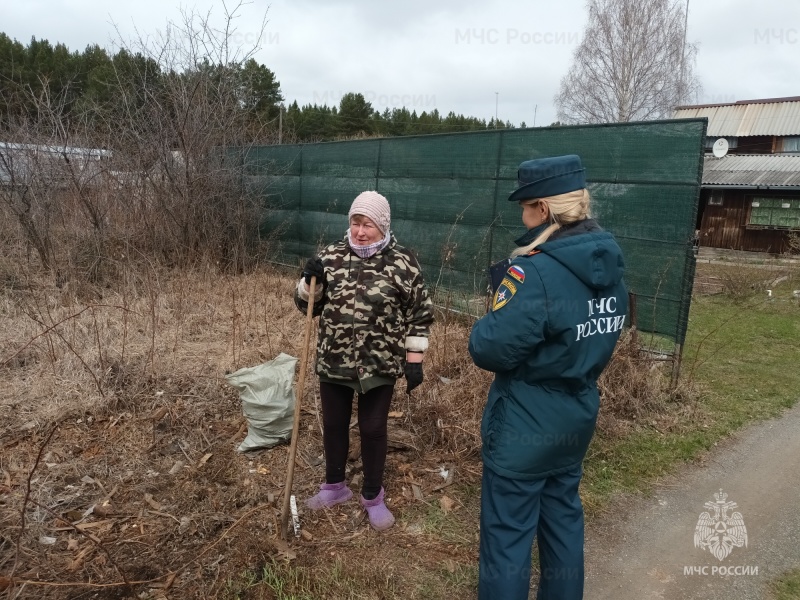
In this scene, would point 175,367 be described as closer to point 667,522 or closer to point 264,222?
point 667,522

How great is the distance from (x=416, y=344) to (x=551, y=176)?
3.73 feet

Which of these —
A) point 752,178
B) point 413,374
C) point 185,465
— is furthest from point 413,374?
point 752,178

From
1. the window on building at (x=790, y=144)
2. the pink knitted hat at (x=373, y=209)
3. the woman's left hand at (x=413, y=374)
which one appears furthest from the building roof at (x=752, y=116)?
the woman's left hand at (x=413, y=374)

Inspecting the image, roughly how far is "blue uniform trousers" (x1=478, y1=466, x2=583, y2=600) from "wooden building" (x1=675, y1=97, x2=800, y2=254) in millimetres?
15916

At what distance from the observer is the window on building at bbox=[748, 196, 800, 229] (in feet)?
A: 57.8

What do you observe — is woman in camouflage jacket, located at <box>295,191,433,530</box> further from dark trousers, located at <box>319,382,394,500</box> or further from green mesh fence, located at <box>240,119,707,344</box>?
green mesh fence, located at <box>240,119,707,344</box>

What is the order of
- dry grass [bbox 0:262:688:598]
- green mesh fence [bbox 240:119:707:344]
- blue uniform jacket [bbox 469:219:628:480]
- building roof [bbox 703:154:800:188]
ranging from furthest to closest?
building roof [bbox 703:154:800:188] → green mesh fence [bbox 240:119:707:344] → dry grass [bbox 0:262:688:598] → blue uniform jacket [bbox 469:219:628:480]

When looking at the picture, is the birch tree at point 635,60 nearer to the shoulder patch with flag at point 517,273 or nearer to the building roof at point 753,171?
the building roof at point 753,171

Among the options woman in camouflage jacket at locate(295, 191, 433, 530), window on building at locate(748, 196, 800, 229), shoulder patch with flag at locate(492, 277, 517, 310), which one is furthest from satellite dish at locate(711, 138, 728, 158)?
shoulder patch with flag at locate(492, 277, 517, 310)

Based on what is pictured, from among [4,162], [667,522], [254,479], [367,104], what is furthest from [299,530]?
[367,104]

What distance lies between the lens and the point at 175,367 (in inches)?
184

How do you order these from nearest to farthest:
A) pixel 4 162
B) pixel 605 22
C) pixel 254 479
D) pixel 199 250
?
pixel 254 479 → pixel 4 162 → pixel 199 250 → pixel 605 22

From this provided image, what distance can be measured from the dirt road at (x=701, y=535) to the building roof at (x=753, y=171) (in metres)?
15.7

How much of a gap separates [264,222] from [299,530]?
749 cm
